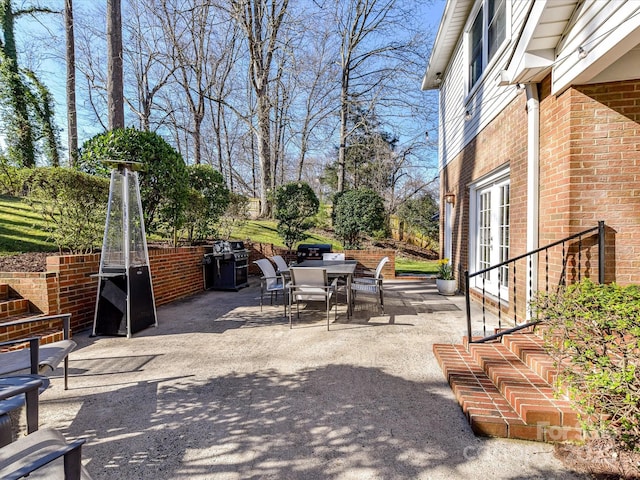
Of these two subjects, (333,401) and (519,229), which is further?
(519,229)

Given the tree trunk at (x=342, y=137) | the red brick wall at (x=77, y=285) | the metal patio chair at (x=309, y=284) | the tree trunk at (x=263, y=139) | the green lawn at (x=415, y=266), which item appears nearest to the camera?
the red brick wall at (x=77, y=285)

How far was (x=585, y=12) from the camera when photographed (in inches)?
112

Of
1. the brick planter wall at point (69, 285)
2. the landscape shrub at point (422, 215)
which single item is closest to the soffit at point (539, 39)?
the brick planter wall at point (69, 285)

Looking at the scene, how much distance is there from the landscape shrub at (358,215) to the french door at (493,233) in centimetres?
477

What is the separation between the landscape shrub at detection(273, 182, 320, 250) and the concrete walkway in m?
6.01

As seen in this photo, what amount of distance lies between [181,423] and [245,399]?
0.51 meters

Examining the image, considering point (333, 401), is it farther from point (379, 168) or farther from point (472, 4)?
point (379, 168)

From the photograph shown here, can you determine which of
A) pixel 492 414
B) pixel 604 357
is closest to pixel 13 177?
pixel 492 414

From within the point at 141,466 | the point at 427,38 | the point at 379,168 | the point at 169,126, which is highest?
the point at 427,38

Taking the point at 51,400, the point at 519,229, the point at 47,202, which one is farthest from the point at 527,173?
the point at 47,202

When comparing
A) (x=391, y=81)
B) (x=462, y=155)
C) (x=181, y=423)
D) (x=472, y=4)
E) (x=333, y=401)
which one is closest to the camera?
(x=181, y=423)

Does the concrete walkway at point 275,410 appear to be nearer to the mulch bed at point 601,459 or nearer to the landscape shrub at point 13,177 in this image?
the mulch bed at point 601,459

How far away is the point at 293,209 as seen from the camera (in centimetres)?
1030

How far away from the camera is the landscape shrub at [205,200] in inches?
320
